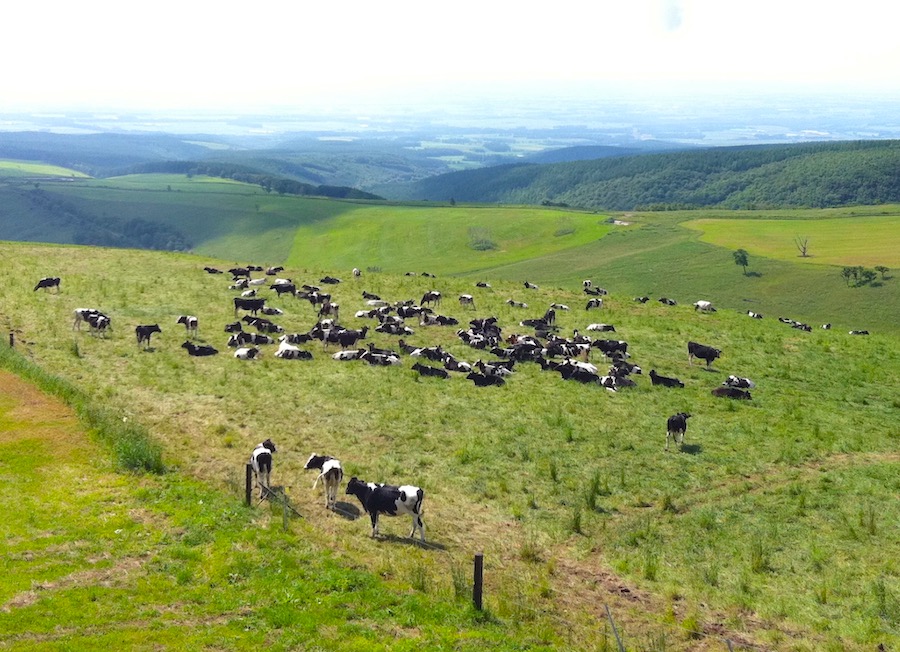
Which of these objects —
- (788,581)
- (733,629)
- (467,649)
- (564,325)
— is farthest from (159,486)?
(564,325)

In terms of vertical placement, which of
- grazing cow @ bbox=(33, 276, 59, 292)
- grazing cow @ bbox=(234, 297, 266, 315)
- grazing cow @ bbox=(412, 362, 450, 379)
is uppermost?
grazing cow @ bbox=(33, 276, 59, 292)

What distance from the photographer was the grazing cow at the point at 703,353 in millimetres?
35938

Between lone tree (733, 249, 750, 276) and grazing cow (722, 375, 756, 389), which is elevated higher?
lone tree (733, 249, 750, 276)

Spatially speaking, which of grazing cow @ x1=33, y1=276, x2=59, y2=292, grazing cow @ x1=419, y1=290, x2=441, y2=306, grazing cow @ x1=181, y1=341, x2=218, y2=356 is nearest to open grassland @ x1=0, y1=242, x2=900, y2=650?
grazing cow @ x1=181, y1=341, x2=218, y2=356

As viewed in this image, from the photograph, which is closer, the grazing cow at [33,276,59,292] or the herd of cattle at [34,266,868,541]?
the herd of cattle at [34,266,868,541]

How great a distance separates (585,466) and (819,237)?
9626 centimetres

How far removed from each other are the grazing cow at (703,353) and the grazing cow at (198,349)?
24654 millimetres

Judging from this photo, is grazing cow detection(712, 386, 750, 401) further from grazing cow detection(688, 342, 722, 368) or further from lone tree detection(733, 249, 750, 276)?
lone tree detection(733, 249, 750, 276)

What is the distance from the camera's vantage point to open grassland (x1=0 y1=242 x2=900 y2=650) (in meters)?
14.3

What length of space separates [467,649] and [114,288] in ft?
136

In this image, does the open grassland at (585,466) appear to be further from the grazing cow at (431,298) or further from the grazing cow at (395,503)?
the grazing cow at (431,298)

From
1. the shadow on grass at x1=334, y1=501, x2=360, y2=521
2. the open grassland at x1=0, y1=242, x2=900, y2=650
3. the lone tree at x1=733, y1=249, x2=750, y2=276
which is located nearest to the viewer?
the open grassland at x1=0, y1=242, x2=900, y2=650

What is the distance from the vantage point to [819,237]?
102 metres

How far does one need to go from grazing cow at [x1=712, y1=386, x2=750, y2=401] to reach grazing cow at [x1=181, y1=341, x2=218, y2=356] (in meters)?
23.8
